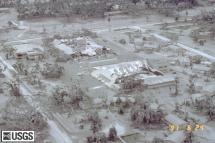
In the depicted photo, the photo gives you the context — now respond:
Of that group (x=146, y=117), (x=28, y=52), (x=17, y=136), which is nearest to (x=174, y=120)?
(x=146, y=117)

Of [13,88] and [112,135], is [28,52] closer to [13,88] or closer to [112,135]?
[13,88]

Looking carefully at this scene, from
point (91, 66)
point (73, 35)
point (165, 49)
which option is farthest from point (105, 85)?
point (73, 35)

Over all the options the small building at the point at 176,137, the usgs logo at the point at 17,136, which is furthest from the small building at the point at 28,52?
the small building at the point at 176,137

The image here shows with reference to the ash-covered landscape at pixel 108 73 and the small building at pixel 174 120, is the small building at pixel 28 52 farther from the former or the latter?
the small building at pixel 174 120

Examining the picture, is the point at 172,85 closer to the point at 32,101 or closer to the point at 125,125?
the point at 125,125

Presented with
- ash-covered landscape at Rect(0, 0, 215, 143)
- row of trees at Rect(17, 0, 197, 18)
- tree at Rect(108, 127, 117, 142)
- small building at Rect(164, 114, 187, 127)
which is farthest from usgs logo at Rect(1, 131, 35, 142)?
row of trees at Rect(17, 0, 197, 18)
